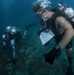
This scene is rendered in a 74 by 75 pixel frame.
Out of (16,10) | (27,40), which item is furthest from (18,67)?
(16,10)

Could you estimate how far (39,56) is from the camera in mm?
6414

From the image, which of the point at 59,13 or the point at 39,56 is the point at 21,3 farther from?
the point at 59,13

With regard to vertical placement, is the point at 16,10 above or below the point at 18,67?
above

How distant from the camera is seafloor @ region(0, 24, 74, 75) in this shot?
539cm

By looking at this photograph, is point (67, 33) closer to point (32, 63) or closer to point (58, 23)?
point (58, 23)

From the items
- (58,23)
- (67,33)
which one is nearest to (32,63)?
(58,23)

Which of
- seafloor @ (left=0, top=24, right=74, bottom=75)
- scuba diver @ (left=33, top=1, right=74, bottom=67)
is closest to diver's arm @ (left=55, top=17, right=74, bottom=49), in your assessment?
scuba diver @ (left=33, top=1, right=74, bottom=67)

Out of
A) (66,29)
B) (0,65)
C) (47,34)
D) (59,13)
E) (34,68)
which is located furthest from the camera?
(0,65)

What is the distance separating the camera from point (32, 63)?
19.5 ft

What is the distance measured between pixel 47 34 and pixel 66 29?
0.77m

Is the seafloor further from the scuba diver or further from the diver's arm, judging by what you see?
the diver's arm

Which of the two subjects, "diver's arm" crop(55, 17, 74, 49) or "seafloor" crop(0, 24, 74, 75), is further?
"seafloor" crop(0, 24, 74, 75)

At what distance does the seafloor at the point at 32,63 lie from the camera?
5391 mm

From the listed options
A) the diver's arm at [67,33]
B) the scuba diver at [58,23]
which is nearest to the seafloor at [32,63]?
the scuba diver at [58,23]
